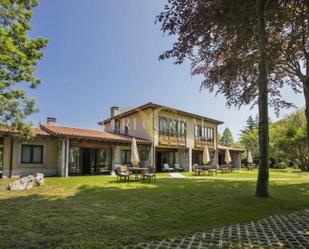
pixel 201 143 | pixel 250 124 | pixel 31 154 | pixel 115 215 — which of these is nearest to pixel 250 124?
pixel 250 124

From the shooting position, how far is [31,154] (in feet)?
66.1

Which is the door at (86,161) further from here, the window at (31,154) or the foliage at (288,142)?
the foliage at (288,142)

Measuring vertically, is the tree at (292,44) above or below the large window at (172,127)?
above

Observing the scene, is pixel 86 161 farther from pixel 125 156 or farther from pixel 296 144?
pixel 296 144

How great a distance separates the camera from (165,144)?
28688 mm

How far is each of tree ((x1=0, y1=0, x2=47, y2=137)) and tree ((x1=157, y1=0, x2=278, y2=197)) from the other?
664cm

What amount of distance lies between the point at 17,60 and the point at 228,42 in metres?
9.72

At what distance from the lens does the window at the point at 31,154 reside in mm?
19734

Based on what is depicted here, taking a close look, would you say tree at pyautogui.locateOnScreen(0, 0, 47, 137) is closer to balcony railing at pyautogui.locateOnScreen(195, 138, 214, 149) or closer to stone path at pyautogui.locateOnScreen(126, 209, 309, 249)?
stone path at pyautogui.locateOnScreen(126, 209, 309, 249)

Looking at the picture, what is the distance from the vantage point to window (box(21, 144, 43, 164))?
19734mm

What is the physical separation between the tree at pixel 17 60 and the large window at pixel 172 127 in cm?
1518

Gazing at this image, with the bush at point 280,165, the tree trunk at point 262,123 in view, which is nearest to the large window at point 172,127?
the tree trunk at point 262,123

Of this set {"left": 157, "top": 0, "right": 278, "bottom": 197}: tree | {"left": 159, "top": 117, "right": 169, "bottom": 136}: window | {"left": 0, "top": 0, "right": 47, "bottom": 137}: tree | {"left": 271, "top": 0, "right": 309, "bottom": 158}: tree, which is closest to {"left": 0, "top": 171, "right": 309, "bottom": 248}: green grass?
{"left": 157, "top": 0, "right": 278, "bottom": 197}: tree

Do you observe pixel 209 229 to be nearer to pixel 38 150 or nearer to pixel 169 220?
pixel 169 220
